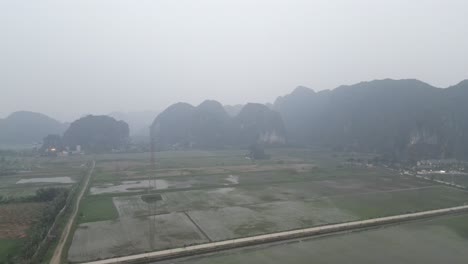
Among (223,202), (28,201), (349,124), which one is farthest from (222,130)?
(28,201)

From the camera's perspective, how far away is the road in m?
16.7

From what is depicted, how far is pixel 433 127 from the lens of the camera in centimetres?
6309

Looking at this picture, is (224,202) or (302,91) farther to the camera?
(302,91)

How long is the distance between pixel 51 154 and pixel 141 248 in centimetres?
5537

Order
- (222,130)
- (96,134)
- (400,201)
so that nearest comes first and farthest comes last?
1. (400,201)
2. (96,134)
3. (222,130)

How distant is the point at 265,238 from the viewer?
62.7 ft

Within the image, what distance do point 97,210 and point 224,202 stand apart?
30.6 feet

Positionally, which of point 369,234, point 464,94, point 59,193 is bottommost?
point 369,234

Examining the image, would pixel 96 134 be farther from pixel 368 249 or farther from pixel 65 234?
pixel 368 249

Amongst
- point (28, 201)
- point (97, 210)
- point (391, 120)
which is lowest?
point (97, 210)

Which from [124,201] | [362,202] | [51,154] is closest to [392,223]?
[362,202]

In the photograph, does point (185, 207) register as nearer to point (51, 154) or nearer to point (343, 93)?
point (51, 154)

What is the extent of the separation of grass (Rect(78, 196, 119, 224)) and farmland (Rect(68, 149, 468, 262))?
0.07 meters

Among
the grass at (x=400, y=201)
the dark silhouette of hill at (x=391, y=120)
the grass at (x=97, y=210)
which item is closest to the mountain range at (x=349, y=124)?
the dark silhouette of hill at (x=391, y=120)
